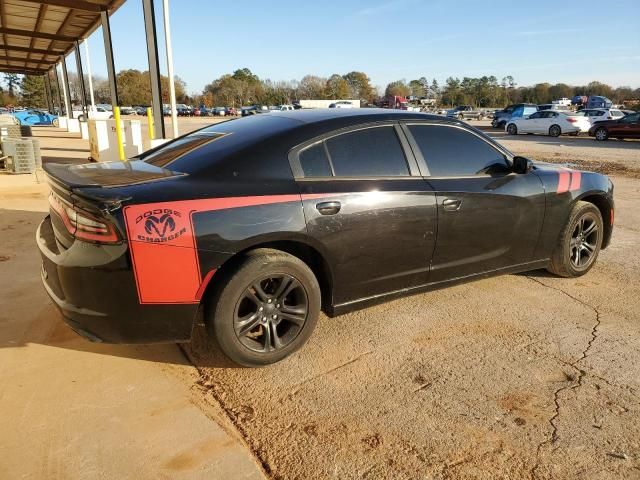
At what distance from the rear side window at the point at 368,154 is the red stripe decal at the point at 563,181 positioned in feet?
5.31

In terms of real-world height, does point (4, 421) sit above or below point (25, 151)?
below

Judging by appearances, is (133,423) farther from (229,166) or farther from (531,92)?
(531,92)

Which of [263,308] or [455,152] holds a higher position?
[455,152]

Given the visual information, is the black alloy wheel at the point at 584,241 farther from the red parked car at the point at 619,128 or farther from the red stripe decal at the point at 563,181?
the red parked car at the point at 619,128

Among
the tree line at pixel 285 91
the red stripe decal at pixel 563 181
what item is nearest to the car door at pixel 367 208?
the red stripe decal at pixel 563 181

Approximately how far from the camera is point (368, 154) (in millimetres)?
3199

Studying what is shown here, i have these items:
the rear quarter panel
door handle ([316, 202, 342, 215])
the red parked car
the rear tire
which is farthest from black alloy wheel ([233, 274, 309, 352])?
the rear tire

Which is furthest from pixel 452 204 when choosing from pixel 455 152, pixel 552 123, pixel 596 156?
pixel 552 123

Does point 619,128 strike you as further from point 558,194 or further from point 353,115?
point 353,115

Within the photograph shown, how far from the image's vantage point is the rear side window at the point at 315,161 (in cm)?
296

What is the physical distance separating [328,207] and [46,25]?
1845cm

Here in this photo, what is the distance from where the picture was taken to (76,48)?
66.2 feet

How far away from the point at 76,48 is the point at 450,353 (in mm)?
22277

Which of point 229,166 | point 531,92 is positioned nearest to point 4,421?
point 229,166
